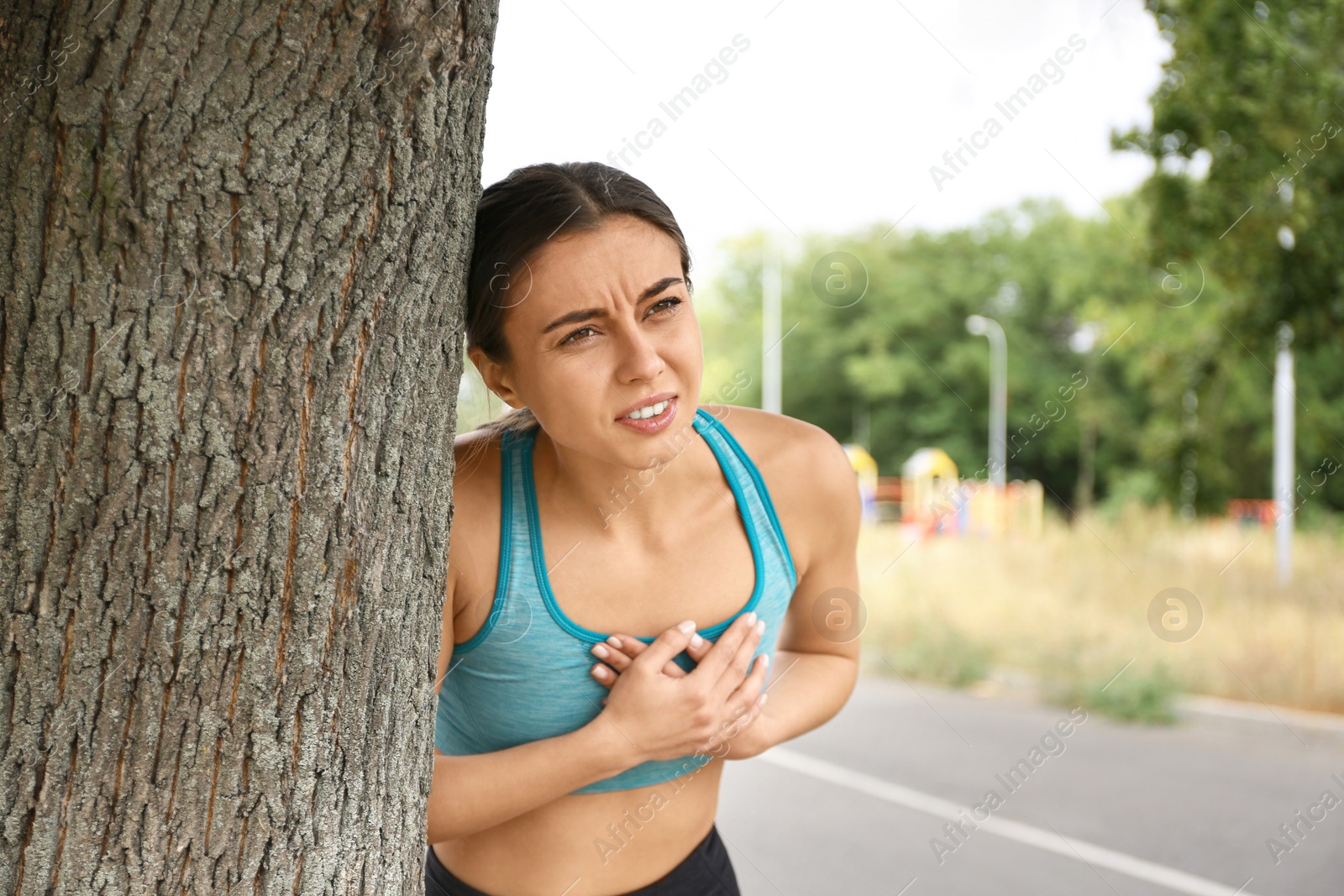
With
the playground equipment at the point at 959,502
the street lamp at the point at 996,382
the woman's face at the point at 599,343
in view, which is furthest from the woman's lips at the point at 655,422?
the street lamp at the point at 996,382

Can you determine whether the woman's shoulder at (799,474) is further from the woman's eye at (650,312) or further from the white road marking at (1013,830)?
the white road marking at (1013,830)

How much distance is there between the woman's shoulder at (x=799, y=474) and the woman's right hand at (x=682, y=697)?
0.80ft

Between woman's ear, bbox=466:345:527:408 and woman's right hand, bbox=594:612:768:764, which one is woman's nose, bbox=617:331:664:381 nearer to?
woman's ear, bbox=466:345:527:408

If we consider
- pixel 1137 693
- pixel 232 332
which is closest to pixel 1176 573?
pixel 1137 693

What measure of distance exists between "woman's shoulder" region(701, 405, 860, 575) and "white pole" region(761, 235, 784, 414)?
23866 millimetres

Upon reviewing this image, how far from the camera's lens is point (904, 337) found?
34.2 m

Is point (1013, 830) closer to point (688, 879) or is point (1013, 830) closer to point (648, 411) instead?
point (688, 879)

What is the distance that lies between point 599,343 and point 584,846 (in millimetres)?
823

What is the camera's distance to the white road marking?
4.91m

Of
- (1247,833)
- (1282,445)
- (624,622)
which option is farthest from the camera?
(1282,445)

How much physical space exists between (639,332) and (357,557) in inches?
20.5

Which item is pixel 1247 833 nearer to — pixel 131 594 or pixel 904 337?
pixel 131 594

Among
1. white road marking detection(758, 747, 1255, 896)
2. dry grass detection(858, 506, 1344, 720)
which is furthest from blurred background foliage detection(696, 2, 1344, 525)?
white road marking detection(758, 747, 1255, 896)

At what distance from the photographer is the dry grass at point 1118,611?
25.4 ft
